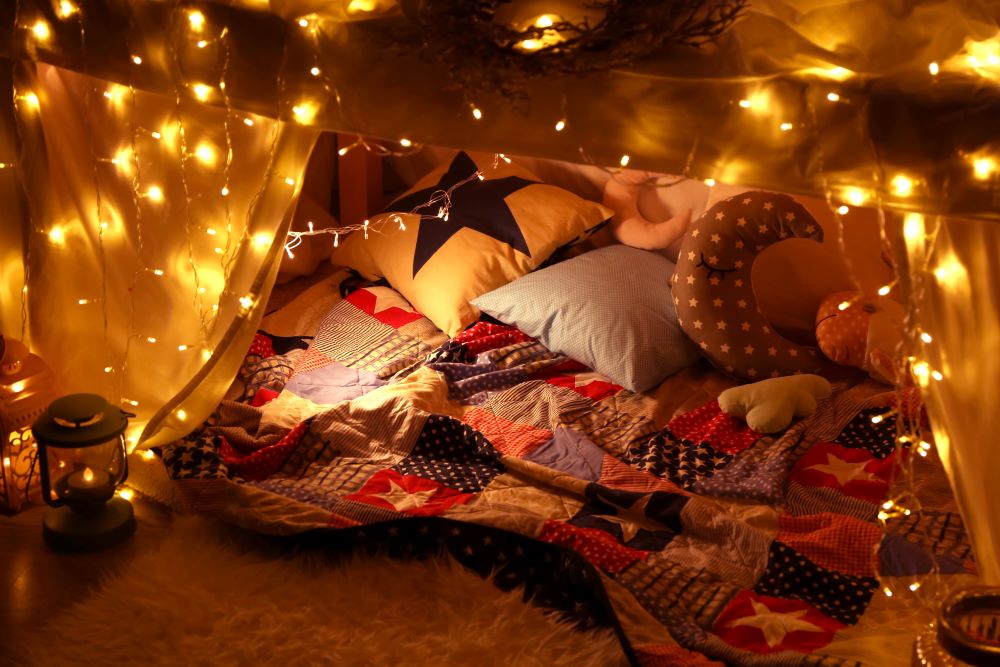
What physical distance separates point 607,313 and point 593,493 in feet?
1.88

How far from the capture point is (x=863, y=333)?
2.22 metres

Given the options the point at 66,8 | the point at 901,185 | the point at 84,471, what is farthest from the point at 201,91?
the point at 901,185

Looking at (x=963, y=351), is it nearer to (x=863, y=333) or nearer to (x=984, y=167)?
(x=984, y=167)

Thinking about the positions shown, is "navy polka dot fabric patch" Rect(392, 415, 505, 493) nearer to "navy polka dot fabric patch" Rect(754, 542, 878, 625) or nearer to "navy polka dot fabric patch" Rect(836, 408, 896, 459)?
"navy polka dot fabric patch" Rect(754, 542, 878, 625)

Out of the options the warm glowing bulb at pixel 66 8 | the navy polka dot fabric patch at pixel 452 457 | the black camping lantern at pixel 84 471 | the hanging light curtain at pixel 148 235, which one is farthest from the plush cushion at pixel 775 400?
the warm glowing bulb at pixel 66 8

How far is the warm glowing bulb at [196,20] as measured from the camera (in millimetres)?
1620

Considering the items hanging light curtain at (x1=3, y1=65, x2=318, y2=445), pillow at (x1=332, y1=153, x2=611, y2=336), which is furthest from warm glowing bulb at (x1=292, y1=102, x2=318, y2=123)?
pillow at (x1=332, y1=153, x2=611, y2=336)

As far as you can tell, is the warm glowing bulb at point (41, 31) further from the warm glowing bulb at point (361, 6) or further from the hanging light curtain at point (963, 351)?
the hanging light curtain at point (963, 351)

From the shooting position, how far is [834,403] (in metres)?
2.17

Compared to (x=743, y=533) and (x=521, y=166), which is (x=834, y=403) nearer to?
(x=743, y=533)

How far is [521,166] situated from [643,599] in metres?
1.61

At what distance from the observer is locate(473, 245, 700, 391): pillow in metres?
2.26

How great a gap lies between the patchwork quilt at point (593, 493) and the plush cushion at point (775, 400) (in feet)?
0.10

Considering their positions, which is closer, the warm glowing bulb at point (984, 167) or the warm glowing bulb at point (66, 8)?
the warm glowing bulb at point (984, 167)
